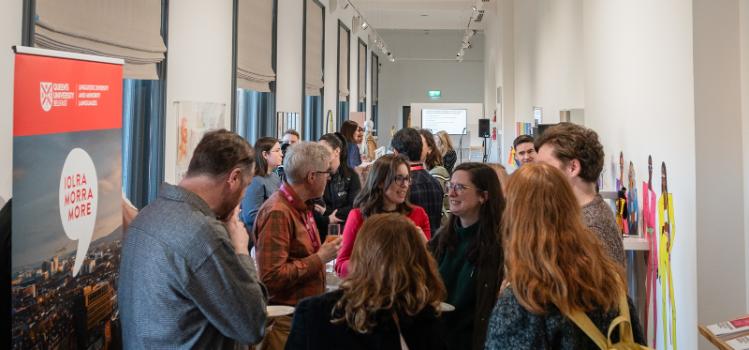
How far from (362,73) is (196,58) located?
1540 centimetres

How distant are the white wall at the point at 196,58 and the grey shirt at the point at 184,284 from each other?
4.05m

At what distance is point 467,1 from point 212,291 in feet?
57.1

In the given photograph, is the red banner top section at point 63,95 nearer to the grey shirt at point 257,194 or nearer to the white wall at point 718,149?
the white wall at point 718,149

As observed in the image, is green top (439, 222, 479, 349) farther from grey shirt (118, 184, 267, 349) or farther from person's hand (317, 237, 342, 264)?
grey shirt (118, 184, 267, 349)

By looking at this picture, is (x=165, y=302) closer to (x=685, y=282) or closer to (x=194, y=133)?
(x=685, y=282)

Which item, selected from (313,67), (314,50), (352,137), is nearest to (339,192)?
(352,137)

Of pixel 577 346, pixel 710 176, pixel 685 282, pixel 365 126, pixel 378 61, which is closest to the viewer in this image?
pixel 577 346

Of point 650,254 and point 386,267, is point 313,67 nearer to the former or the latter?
point 650,254

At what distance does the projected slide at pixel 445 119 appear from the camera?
26531 millimetres

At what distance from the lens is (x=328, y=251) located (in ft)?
10.7

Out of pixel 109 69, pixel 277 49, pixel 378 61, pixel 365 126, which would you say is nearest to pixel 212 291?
pixel 109 69

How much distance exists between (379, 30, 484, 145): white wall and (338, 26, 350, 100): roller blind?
35.5 ft

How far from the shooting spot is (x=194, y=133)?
22.3ft

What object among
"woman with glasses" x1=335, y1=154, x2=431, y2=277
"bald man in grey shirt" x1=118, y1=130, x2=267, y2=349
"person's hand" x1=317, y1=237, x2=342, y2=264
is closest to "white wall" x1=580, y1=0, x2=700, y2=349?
"woman with glasses" x1=335, y1=154, x2=431, y2=277
